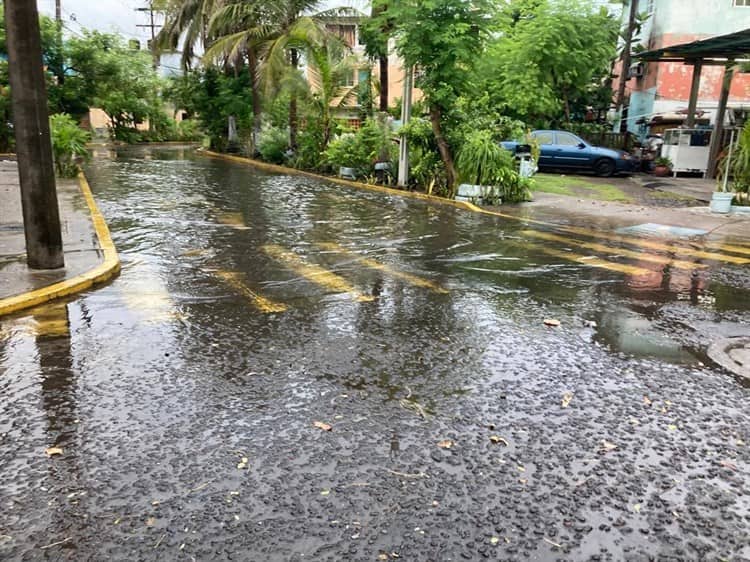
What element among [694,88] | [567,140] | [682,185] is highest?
[694,88]

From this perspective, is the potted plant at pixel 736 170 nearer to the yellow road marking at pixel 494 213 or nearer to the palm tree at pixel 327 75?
the yellow road marking at pixel 494 213

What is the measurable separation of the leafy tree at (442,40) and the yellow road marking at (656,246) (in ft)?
16.9

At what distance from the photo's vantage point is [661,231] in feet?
38.5

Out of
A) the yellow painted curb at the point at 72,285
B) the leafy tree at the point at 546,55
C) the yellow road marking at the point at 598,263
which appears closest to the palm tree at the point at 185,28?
the leafy tree at the point at 546,55

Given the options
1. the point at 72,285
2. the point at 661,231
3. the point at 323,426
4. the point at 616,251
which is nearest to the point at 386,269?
the point at 72,285

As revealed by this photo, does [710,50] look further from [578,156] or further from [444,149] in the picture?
[444,149]

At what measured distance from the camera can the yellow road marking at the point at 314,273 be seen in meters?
7.41

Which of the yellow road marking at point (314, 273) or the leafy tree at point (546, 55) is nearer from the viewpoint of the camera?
the yellow road marking at point (314, 273)

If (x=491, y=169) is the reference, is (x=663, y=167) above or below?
below

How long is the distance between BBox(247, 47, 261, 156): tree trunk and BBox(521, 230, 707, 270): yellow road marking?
18000 mm

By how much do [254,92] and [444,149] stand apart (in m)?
14.6

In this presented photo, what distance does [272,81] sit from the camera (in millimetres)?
23250

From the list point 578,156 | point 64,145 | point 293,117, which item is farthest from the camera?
point 293,117

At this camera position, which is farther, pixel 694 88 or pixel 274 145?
pixel 274 145
